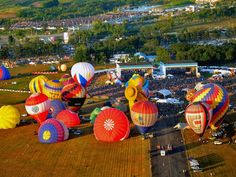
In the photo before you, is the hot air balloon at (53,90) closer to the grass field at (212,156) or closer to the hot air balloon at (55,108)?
the hot air balloon at (55,108)

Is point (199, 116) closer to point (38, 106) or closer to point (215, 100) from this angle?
point (215, 100)

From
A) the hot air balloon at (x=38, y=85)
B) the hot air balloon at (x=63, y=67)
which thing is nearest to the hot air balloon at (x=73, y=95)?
the hot air balloon at (x=38, y=85)

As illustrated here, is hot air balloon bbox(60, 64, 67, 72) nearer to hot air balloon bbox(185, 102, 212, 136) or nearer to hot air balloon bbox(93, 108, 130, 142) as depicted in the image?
hot air balloon bbox(93, 108, 130, 142)

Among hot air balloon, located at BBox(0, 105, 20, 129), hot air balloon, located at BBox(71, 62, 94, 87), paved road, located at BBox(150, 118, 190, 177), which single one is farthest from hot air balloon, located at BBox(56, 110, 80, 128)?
hot air balloon, located at BBox(71, 62, 94, 87)

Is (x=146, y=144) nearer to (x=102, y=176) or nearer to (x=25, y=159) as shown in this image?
(x=102, y=176)

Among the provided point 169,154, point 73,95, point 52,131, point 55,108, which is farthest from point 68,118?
point 169,154

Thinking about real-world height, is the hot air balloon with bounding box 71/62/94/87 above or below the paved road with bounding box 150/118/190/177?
above
